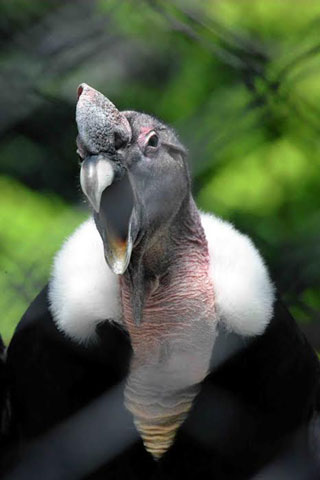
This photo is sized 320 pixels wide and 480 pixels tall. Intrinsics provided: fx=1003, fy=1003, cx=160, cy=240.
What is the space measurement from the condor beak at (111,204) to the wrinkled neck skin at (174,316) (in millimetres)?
145

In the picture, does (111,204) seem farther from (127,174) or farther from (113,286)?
(113,286)

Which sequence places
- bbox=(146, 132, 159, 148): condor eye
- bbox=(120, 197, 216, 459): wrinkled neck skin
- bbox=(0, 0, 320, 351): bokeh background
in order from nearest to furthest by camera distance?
1. bbox=(146, 132, 159, 148): condor eye
2. bbox=(120, 197, 216, 459): wrinkled neck skin
3. bbox=(0, 0, 320, 351): bokeh background

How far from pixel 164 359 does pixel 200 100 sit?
0.88 meters

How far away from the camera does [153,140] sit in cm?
135

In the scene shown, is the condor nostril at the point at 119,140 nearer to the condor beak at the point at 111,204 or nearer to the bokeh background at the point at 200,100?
the condor beak at the point at 111,204

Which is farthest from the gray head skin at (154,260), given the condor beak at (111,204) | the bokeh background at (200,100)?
the bokeh background at (200,100)

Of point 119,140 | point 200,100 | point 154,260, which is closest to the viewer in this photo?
point 119,140

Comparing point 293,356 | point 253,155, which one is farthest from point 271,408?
point 253,155

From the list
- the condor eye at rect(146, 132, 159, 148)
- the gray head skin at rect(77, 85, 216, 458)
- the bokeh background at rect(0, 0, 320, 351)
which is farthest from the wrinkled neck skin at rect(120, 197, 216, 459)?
the bokeh background at rect(0, 0, 320, 351)

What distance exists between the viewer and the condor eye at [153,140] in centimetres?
134

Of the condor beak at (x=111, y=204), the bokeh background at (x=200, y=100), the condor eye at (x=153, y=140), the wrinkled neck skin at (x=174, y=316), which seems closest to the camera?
the condor beak at (x=111, y=204)

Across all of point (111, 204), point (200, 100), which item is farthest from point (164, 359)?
point (200, 100)

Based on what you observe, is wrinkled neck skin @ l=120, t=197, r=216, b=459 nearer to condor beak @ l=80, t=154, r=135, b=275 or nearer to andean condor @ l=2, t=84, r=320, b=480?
andean condor @ l=2, t=84, r=320, b=480

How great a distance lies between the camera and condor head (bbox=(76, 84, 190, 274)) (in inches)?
47.3
